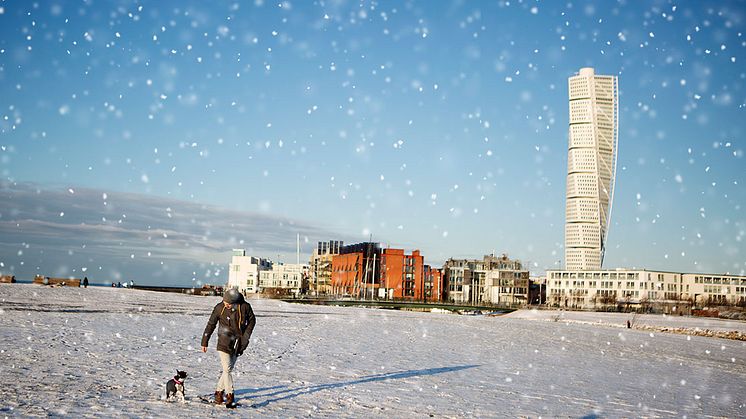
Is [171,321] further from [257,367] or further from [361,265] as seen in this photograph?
[361,265]

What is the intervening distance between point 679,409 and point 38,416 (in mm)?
12291

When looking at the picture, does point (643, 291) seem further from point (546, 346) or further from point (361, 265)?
point (546, 346)

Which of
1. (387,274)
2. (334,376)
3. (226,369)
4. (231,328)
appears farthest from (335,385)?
(387,274)

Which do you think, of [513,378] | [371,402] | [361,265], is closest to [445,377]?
[513,378]

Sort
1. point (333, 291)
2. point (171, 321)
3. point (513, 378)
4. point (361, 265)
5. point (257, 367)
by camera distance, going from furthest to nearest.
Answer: point (333, 291) < point (361, 265) < point (171, 321) < point (513, 378) < point (257, 367)

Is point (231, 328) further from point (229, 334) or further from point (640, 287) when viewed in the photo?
point (640, 287)

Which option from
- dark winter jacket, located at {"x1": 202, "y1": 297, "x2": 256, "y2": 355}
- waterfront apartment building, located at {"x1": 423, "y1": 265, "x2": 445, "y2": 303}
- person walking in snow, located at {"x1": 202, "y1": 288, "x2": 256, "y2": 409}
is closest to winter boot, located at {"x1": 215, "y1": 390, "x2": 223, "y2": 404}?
person walking in snow, located at {"x1": 202, "y1": 288, "x2": 256, "y2": 409}

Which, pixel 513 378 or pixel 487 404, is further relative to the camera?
pixel 513 378

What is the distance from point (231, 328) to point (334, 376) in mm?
4924

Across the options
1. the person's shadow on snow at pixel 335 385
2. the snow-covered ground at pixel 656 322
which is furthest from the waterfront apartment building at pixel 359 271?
the person's shadow on snow at pixel 335 385

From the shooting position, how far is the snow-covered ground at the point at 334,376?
11109mm

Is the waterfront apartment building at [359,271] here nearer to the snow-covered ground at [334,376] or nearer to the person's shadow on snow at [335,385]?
the snow-covered ground at [334,376]

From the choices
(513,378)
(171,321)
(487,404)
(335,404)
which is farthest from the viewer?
(171,321)

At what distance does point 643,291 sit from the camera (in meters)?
180
